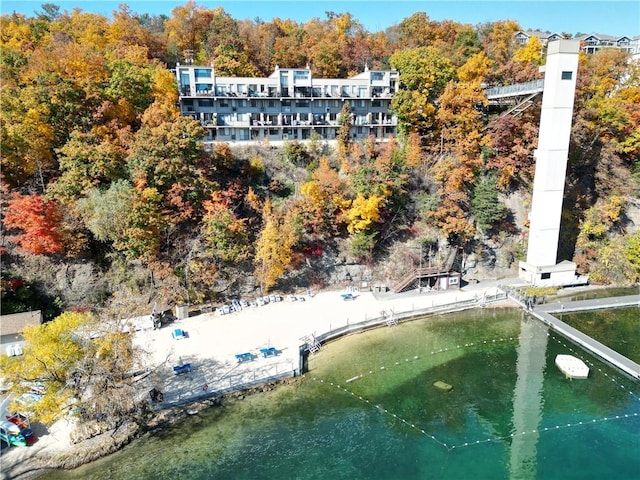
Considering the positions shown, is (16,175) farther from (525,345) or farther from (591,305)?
(591,305)

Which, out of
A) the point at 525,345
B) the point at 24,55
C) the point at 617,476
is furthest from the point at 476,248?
the point at 24,55

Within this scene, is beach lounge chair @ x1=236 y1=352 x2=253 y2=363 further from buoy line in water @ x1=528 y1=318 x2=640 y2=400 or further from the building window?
the building window

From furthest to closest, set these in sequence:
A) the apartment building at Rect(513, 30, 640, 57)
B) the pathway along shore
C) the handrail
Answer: the apartment building at Rect(513, 30, 640, 57) → the handrail → the pathway along shore

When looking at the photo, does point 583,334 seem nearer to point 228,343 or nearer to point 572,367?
point 572,367

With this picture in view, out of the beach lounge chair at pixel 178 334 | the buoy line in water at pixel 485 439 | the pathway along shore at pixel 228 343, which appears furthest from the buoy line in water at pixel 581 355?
the beach lounge chair at pixel 178 334

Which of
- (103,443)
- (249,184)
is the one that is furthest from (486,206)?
(103,443)

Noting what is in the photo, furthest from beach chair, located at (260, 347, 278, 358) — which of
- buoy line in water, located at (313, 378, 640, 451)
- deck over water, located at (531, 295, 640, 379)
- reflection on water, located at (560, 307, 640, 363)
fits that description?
reflection on water, located at (560, 307, 640, 363)
